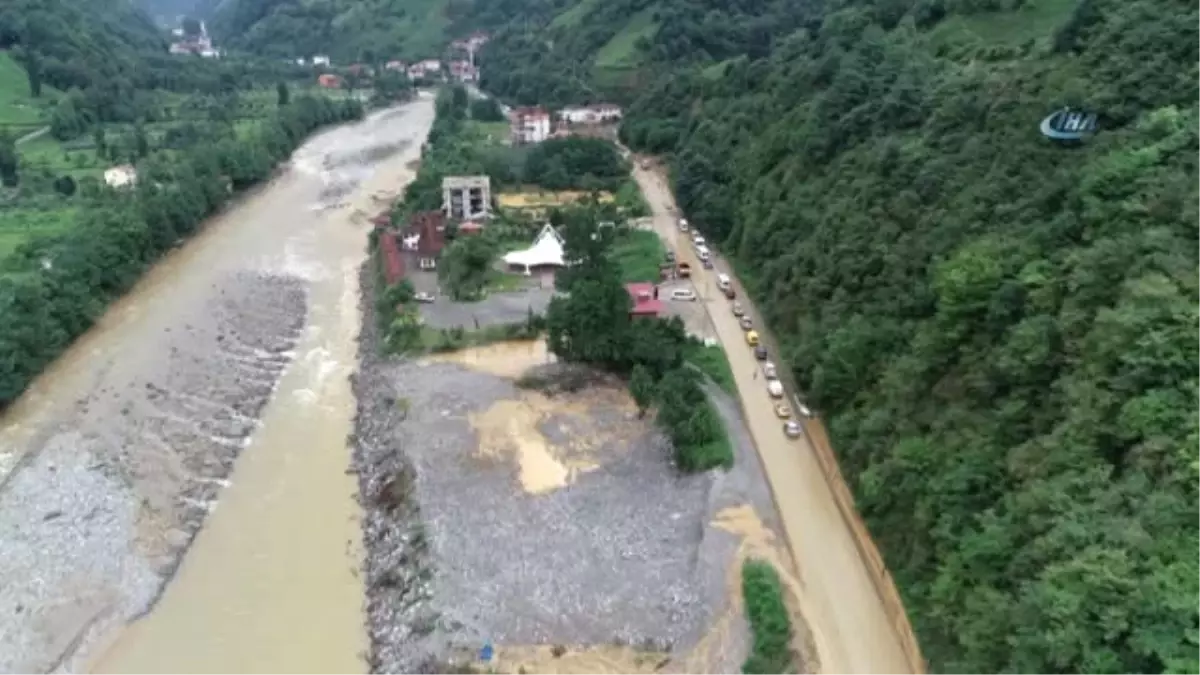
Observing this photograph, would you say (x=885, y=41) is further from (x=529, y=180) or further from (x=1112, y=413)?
(x=1112, y=413)

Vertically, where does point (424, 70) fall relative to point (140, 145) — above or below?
above

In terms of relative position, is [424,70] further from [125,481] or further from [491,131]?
[125,481]

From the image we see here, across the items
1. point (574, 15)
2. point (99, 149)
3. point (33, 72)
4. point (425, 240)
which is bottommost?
point (99, 149)

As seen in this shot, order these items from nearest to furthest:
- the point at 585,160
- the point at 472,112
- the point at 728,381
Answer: the point at 728,381 → the point at 585,160 → the point at 472,112

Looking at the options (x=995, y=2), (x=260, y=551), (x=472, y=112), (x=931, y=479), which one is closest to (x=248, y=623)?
(x=260, y=551)

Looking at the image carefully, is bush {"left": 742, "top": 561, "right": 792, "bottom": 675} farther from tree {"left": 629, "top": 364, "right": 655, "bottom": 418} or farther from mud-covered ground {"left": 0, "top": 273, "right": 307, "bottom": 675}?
mud-covered ground {"left": 0, "top": 273, "right": 307, "bottom": 675}

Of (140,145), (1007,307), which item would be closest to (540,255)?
(1007,307)
